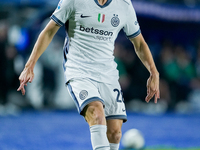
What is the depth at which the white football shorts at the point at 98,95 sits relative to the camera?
4715mm

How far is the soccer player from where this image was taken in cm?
482

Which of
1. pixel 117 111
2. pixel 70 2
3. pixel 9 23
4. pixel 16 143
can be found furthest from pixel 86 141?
pixel 9 23

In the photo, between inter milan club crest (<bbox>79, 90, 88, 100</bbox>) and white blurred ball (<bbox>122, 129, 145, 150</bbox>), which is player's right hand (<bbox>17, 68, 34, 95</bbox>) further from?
white blurred ball (<bbox>122, 129, 145, 150</bbox>)

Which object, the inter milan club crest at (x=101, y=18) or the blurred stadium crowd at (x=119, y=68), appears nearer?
the inter milan club crest at (x=101, y=18)

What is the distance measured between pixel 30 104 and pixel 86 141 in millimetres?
6097

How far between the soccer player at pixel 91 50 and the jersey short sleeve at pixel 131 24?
0.04 ft

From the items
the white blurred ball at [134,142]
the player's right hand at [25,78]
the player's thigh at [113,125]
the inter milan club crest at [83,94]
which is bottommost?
the player's thigh at [113,125]

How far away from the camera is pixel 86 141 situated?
8.64 m

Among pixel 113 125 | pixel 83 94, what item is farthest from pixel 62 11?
pixel 113 125

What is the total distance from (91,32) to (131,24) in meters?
0.58

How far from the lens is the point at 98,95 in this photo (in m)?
4.78

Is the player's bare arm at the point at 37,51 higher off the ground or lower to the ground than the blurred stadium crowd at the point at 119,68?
lower

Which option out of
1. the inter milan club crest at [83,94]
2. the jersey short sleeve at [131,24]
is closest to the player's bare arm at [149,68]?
the jersey short sleeve at [131,24]

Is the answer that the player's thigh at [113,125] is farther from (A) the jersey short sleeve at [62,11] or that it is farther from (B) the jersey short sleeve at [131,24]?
(A) the jersey short sleeve at [62,11]
